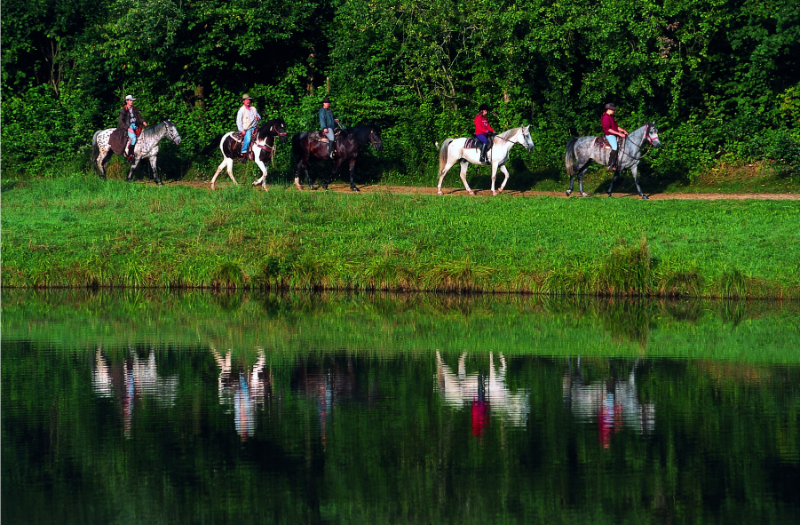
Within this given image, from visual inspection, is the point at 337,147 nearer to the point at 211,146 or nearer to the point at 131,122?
the point at 211,146

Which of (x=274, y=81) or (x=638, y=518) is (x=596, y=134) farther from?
(x=638, y=518)

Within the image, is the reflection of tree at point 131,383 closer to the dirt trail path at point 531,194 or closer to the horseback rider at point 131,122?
the dirt trail path at point 531,194

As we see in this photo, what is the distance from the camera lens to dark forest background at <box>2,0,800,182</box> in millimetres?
30234

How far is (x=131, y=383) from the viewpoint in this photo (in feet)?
41.7

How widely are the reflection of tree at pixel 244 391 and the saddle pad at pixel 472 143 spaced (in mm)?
15767

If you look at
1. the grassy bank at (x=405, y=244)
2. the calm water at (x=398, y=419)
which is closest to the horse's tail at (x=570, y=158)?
the grassy bank at (x=405, y=244)

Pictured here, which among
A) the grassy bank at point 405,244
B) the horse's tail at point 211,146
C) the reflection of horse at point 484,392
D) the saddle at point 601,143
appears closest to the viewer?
the reflection of horse at point 484,392

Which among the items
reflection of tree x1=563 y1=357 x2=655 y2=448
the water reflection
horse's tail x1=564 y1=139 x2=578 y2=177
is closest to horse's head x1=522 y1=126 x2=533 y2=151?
horse's tail x1=564 y1=139 x2=578 y2=177

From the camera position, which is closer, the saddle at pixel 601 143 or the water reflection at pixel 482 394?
the water reflection at pixel 482 394

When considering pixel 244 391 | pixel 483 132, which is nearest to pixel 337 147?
pixel 483 132

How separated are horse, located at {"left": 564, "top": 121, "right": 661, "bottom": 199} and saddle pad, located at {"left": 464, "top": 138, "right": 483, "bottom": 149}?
6.84 feet

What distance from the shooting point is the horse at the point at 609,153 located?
92.3ft

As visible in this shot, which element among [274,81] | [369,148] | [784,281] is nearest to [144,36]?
[274,81]

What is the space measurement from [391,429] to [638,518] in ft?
9.60
